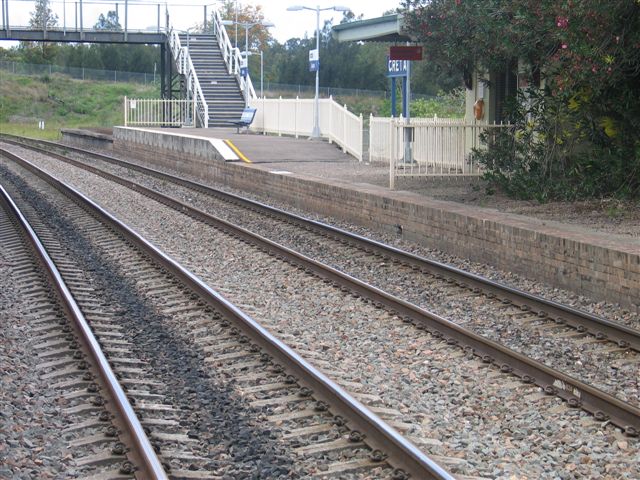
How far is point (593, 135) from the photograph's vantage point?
1606cm

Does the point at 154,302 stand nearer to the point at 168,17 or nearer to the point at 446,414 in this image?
the point at 446,414

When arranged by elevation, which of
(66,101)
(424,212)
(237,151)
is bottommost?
(424,212)

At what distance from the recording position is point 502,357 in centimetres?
800

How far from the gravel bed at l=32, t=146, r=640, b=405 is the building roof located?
8146mm

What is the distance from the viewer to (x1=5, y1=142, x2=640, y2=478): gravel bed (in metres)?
5.98

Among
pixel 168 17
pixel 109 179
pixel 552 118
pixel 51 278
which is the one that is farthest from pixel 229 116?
pixel 51 278

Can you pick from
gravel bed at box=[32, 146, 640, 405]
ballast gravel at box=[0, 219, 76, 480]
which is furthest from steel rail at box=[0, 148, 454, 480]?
gravel bed at box=[32, 146, 640, 405]

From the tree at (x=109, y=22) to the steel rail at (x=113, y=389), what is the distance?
33.1 m

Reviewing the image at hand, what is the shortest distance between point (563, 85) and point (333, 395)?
903 centimetres

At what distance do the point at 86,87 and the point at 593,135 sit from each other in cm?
6950

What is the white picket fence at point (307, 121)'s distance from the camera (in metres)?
28.0

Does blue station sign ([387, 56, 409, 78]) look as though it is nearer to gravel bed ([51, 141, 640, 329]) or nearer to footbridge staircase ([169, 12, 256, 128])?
gravel bed ([51, 141, 640, 329])

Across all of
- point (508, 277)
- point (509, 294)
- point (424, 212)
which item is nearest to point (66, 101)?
point (424, 212)

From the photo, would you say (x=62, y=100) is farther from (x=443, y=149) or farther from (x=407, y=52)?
(x=443, y=149)
